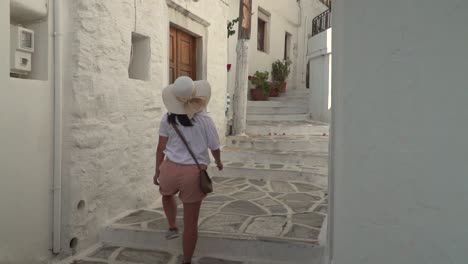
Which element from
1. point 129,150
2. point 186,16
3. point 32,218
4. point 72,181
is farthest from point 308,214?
point 186,16

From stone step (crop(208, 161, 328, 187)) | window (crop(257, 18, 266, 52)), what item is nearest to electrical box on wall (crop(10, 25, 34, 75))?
stone step (crop(208, 161, 328, 187))

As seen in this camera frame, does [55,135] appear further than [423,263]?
Yes

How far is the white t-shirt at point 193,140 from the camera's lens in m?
2.85

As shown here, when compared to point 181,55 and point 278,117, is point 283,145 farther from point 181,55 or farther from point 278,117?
point 278,117

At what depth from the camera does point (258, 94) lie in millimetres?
11805

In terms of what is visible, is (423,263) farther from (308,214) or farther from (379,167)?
(308,214)

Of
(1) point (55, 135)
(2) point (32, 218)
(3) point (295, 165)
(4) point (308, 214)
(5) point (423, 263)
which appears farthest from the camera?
(3) point (295, 165)

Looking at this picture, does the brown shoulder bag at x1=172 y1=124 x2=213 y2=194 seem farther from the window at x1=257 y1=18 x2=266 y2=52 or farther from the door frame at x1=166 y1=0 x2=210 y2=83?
the window at x1=257 y1=18 x2=266 y2=52

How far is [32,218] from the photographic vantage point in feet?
9.71

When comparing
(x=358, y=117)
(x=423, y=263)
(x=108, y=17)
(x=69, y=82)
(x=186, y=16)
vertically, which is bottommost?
(x=423, y=263)

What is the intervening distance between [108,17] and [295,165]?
386 cm

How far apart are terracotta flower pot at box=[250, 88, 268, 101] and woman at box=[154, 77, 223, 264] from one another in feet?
29.2

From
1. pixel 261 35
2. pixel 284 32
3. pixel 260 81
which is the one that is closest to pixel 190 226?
pixel 260 81

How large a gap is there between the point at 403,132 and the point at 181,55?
4675mm
